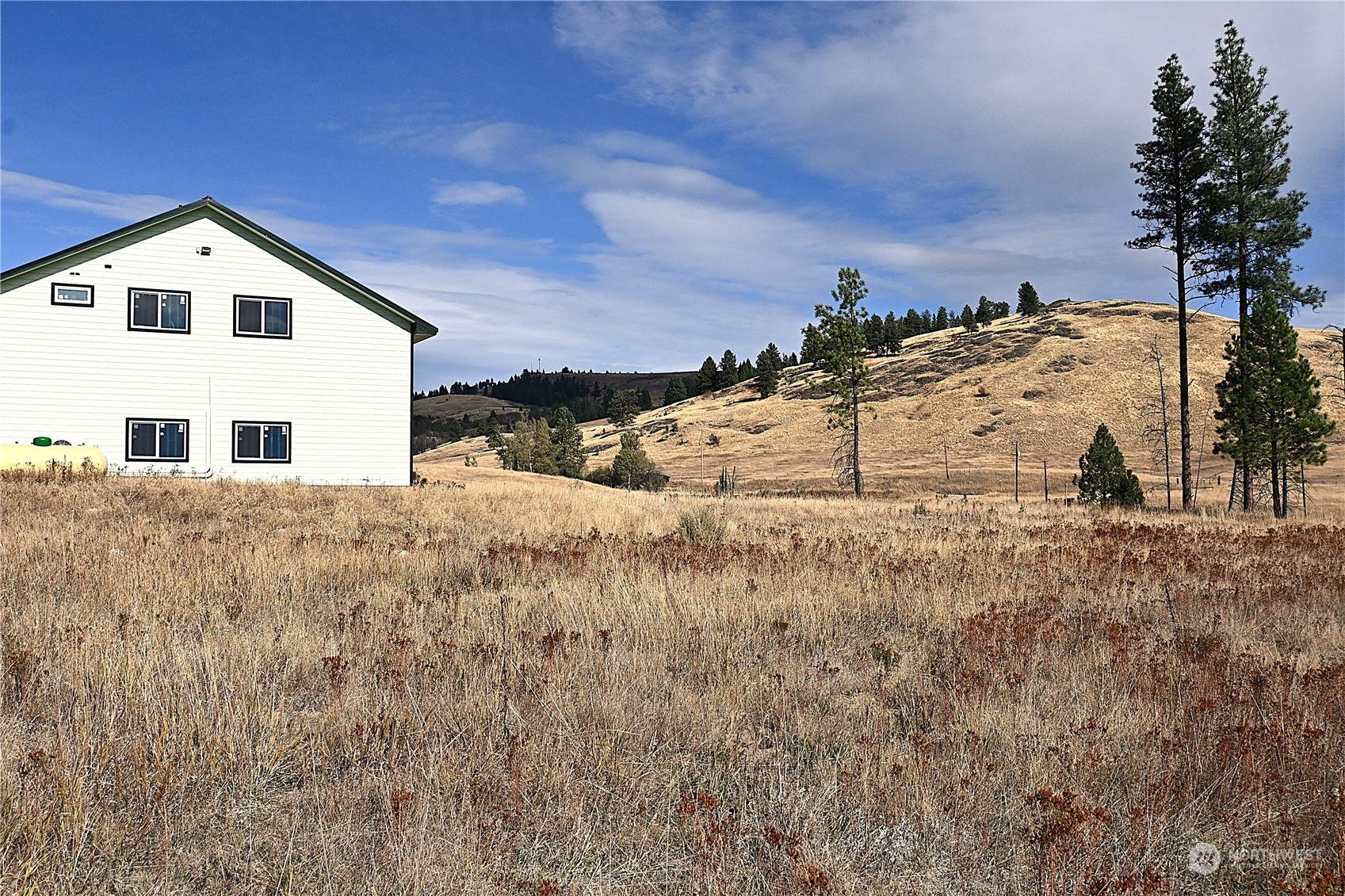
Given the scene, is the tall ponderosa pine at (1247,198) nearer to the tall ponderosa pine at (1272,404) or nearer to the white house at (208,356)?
the tall ponderosa pine at (1272,404)

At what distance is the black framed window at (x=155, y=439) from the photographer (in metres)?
24.5

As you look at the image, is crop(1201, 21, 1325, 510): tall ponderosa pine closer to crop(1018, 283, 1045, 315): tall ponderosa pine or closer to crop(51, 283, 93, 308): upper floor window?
crop(51, 283, 93, 308): upper floor window

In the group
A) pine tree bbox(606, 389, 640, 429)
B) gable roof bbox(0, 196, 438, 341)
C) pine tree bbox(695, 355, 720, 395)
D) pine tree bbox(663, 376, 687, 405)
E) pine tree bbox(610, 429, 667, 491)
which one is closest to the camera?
gable roof bbox(0, 196, 438, 341)

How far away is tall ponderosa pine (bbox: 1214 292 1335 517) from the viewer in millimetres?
26328

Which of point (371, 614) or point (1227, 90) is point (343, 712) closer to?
point (371, 614)

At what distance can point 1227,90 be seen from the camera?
2797cm

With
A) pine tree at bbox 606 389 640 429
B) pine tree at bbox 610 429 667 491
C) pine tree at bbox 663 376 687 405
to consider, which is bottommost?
pine tree at bbox 610 429 667 491

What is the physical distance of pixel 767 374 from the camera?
107 meters

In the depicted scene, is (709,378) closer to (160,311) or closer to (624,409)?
(624,409)

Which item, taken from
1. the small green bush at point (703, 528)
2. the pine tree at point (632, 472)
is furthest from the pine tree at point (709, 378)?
the small green bush at point (703, 528)

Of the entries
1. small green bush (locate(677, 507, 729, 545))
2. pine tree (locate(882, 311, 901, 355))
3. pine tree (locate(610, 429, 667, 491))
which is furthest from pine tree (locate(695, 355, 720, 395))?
small green bush (locate(677, 507, 729, 545))

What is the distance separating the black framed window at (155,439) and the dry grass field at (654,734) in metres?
17.5

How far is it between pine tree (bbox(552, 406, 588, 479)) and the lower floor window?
118 feet

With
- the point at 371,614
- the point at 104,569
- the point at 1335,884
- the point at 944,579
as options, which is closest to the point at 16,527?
the point at 104,569
